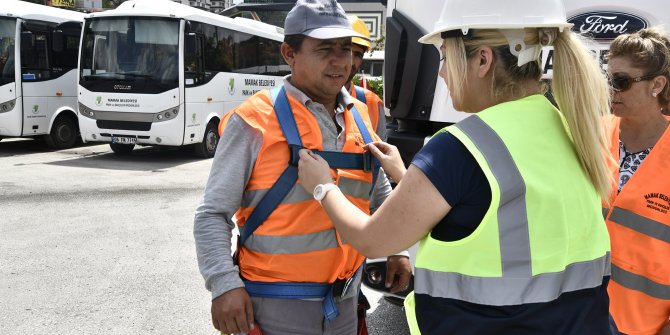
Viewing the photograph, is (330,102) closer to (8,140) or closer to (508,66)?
(508,66)

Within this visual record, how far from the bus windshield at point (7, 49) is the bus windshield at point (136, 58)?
1515mm

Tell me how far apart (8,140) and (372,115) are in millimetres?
15174

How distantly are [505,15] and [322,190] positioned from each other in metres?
0.65

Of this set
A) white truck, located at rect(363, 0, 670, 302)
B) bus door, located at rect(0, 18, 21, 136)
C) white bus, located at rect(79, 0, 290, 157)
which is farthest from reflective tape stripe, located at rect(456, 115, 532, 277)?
bus door, located at rect(0, 18, 21, 136)

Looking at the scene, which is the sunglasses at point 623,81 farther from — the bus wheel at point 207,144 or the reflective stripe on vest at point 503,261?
the bus wheel at point 207,144

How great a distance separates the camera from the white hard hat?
139 cm

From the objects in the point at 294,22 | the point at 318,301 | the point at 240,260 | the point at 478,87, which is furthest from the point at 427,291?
the point at 294,22

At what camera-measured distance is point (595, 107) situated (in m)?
1.41

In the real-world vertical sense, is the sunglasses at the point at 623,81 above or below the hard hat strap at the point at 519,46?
below

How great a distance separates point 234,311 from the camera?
6.07ft

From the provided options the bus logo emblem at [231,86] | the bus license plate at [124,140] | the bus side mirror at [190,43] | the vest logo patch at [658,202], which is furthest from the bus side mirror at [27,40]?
the vest logo patch at [658,202]

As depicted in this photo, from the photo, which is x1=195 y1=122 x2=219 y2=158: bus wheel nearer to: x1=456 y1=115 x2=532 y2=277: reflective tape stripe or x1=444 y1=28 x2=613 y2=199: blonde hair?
x1=444 y1=28 x2=613 y2=199: blonde hair

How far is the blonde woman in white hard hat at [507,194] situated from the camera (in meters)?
1.27

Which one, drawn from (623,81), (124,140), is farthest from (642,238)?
(124,140)
